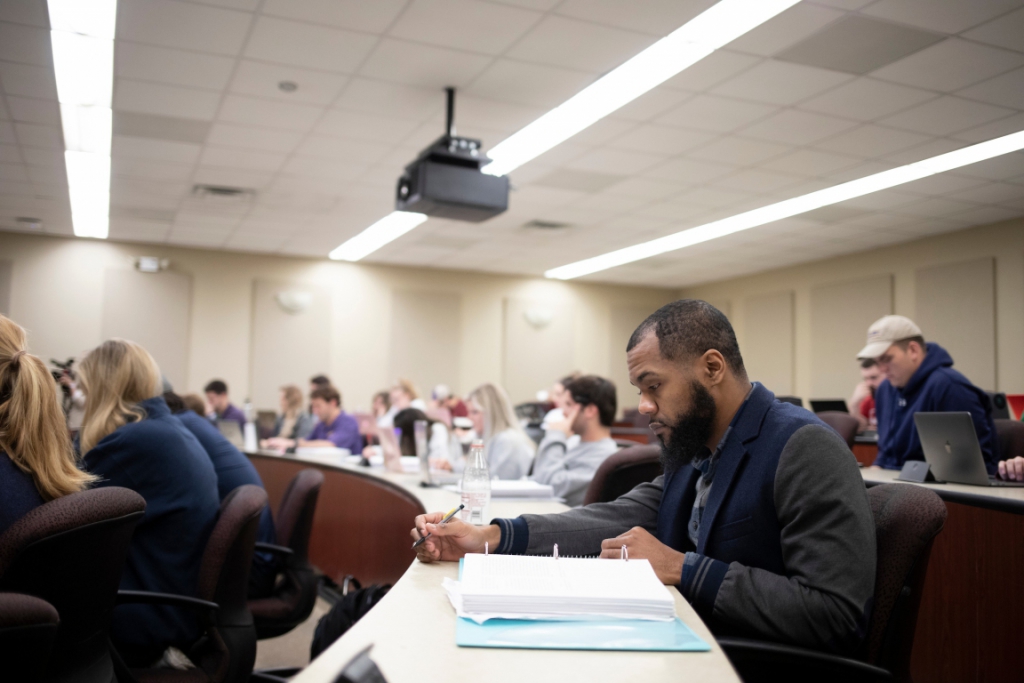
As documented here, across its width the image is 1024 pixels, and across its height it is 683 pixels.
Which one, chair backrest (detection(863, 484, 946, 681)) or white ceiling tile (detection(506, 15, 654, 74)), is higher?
white ceiling tile (detection(506, 15, 654, 74))

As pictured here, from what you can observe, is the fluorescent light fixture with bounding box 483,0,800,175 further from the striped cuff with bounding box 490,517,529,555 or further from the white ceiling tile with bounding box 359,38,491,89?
the striped cuff with bounding box 490,517,529,555

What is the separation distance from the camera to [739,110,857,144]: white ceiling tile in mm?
5109

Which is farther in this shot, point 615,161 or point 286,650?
point 615,161

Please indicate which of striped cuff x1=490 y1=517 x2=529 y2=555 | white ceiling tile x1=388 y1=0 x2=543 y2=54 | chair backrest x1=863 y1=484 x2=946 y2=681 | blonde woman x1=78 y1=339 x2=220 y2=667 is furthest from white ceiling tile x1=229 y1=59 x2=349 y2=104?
chair backrest x1=863 y1=484 x2=946 y2=681

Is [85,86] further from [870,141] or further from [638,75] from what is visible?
[870,141]

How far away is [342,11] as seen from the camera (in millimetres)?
3795

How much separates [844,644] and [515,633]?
0.66 meters

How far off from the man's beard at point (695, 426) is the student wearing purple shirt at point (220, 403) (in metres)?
6.98

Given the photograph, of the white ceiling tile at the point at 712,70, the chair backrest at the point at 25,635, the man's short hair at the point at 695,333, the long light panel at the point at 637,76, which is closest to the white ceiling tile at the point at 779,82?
the white ceiling tile at the point at 712,70

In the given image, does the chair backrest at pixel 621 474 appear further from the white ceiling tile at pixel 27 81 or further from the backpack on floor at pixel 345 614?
the white ceiling tile at pixel 27 81

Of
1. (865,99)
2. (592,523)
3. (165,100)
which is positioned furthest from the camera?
(165,100)

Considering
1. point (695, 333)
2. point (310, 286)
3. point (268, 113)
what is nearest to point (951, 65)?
point (695, 333)

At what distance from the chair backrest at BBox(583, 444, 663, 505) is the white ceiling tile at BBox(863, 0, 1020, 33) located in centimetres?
285

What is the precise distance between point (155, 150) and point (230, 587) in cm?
494
